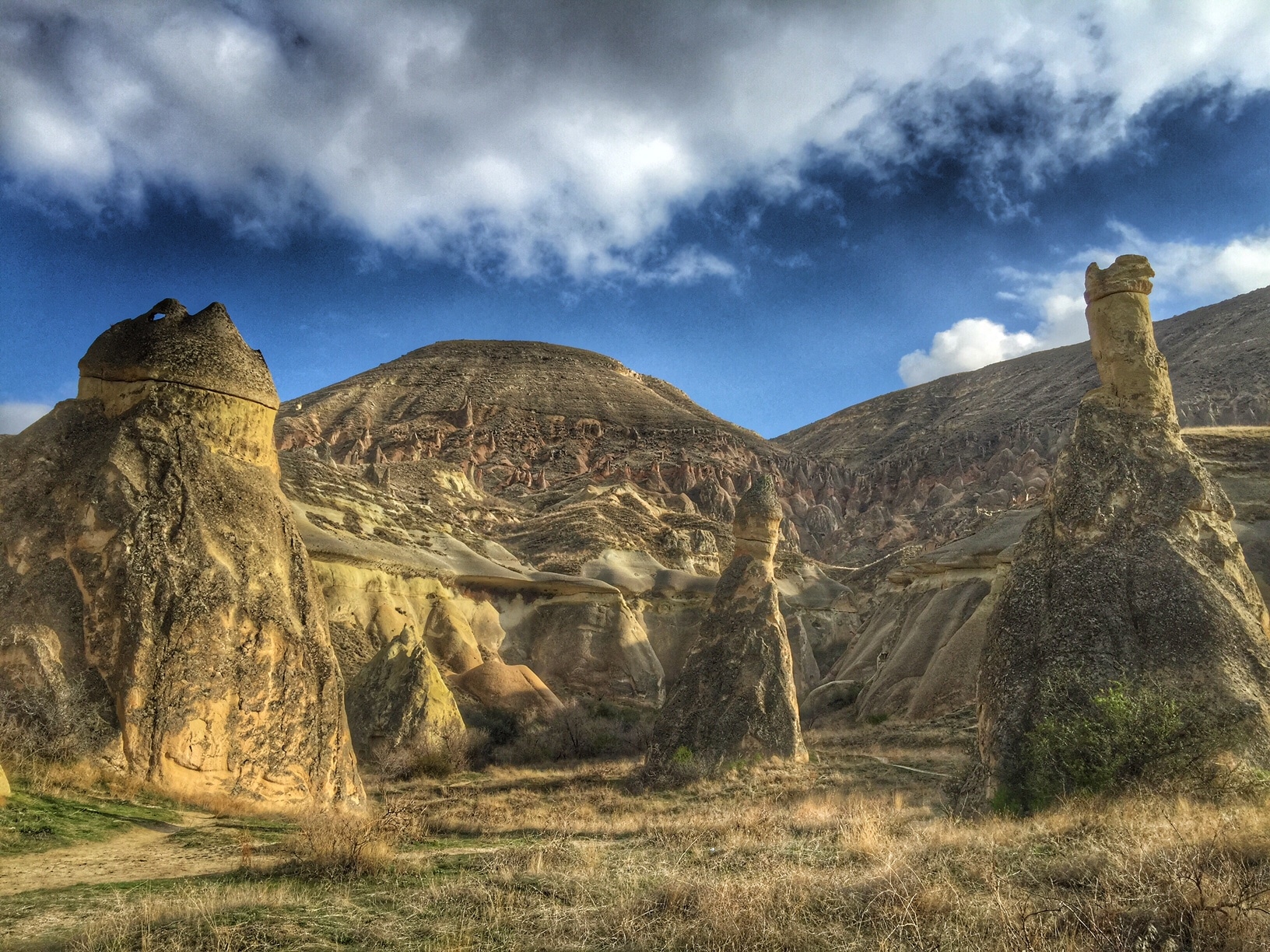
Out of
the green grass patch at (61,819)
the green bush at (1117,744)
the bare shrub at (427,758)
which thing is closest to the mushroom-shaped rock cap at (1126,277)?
the green bush at (1117,744)

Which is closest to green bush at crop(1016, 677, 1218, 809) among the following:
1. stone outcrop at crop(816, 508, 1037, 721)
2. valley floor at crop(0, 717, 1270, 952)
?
valley floor at crop(0, 717, 1270, 952)

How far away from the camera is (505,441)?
8125 cm

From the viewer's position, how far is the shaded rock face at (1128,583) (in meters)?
10.3

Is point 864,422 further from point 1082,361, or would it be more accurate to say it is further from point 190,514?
point 190,514

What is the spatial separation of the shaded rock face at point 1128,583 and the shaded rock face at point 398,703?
12.3 m

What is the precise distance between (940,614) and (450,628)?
15.6 meters

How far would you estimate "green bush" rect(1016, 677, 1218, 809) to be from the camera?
31.1ft

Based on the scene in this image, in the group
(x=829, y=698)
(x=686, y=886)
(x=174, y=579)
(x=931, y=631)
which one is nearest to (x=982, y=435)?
(x=829, y=698)

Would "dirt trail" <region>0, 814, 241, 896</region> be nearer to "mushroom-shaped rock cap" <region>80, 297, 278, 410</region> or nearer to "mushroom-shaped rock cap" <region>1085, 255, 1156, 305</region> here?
"mushroom-shaped rock cap" <region>80, 297, 278, 410</region>

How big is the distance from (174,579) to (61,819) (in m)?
2.88

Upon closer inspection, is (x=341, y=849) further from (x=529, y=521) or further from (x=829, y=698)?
(x=529, y=521)

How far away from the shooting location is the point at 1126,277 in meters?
13.3

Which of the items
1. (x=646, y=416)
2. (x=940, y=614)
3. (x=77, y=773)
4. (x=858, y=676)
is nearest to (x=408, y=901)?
(x=77, y=773)

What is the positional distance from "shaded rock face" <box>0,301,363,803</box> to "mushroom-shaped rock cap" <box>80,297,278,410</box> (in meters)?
0.02
